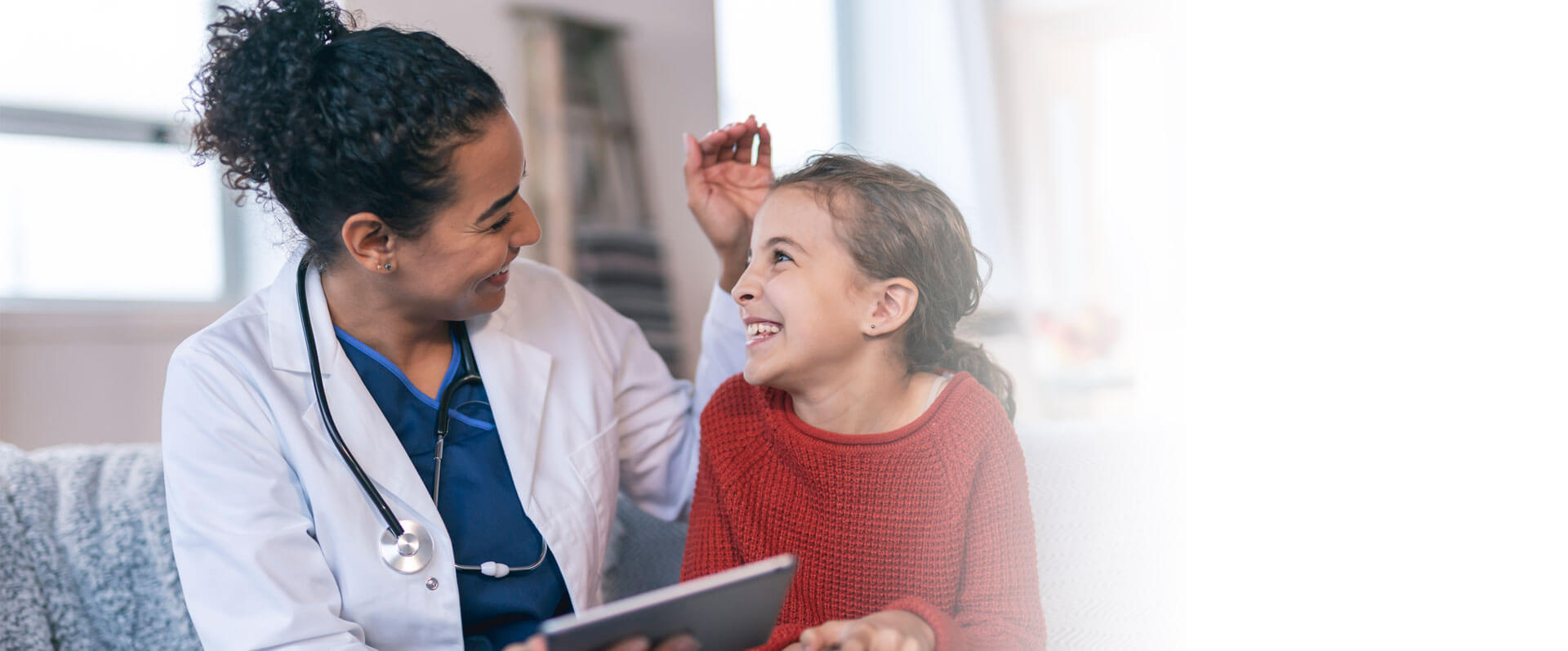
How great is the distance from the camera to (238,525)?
95cm

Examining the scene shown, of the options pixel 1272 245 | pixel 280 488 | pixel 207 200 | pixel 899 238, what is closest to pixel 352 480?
pixel 280 488

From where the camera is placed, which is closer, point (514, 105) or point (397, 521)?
point (397, 521)

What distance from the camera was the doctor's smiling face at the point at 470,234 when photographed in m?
1.02

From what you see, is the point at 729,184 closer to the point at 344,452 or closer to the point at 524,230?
the point at 524,230

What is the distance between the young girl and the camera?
92cm

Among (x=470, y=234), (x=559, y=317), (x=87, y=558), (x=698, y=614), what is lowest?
(x=87, y=558)

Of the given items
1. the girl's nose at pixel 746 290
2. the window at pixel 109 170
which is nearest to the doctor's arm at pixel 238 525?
the girl's nose at pixel 746 290

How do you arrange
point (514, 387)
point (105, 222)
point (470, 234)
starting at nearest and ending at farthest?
point (470, 234) < point (514, 387) < point (105, 222)

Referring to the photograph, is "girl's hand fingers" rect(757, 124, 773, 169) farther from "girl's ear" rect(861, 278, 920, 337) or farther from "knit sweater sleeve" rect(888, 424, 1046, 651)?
"knit sweater sleeve" rect(888, 424, 1046, 651)

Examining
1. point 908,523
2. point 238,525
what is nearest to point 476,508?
point 238,525

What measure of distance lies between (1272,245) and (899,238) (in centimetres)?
34

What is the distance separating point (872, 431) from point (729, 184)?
0.40 m

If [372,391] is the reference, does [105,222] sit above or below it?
above

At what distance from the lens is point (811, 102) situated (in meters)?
1.35
